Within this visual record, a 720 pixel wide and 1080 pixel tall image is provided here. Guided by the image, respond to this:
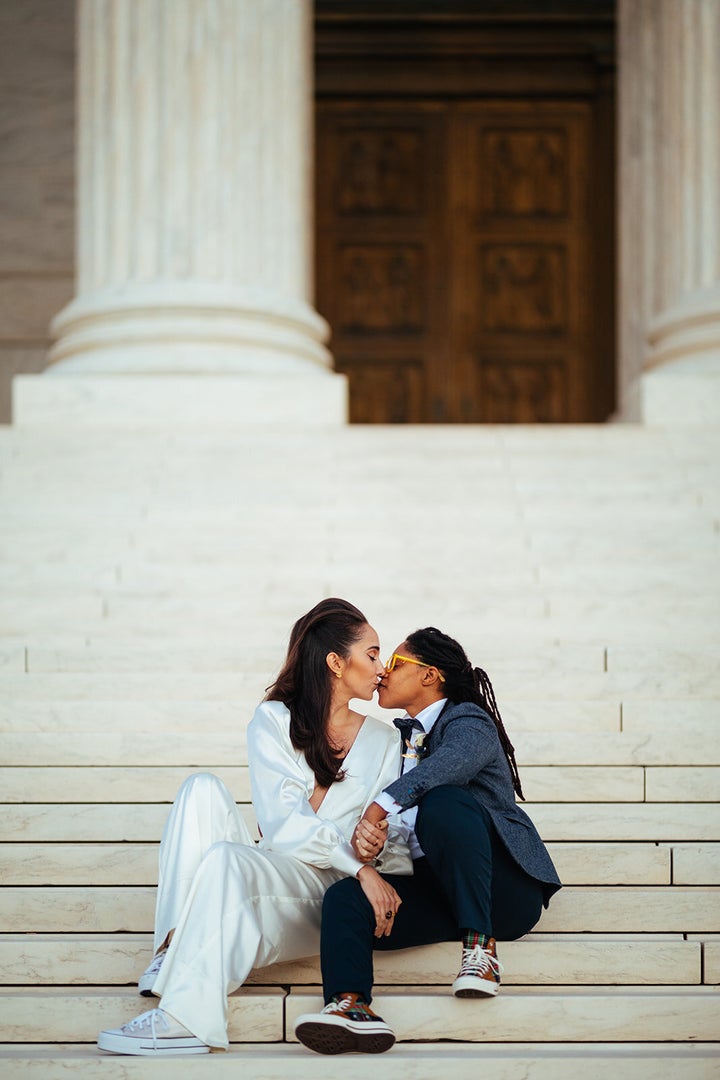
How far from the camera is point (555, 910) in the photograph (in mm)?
4562

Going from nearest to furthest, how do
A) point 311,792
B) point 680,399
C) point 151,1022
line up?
point 151,1022
point 311,792
point 680,399

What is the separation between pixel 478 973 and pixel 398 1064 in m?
0.36

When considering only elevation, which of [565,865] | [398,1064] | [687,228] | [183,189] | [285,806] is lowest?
[398,1064]

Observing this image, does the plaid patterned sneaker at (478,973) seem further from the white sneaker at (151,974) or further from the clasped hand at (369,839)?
the white sneaker at (151,974)

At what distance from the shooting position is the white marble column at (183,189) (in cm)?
997

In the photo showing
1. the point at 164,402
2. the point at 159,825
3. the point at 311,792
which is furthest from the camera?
the point at 164,402

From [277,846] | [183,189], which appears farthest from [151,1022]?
[183,189]

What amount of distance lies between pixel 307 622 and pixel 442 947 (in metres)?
1.10

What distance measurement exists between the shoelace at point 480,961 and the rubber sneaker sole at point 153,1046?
77 cm

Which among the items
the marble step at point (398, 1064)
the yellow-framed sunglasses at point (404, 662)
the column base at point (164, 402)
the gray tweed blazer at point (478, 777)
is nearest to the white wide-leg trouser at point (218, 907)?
the marble step at point (398, 1064)

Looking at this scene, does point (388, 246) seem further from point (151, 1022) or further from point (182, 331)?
point (151, 1022)

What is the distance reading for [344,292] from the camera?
15.2m

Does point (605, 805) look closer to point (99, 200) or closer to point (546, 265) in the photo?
point (99, 200)

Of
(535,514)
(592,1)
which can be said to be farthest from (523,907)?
(592,1)
